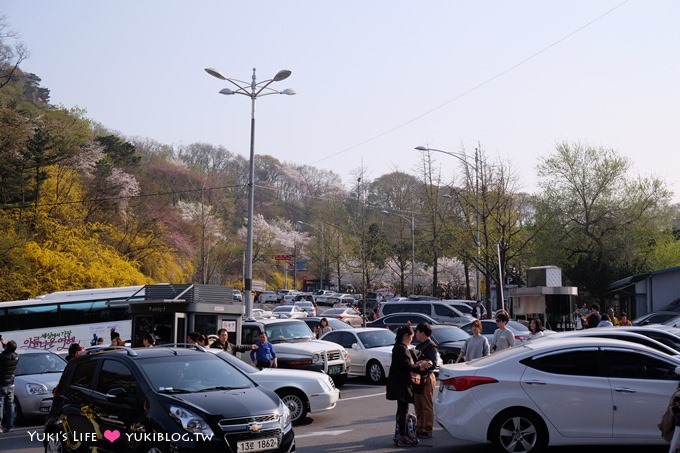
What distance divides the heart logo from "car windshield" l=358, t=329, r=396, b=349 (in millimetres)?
13378

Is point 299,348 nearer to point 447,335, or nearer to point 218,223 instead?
Answer: point 447,335

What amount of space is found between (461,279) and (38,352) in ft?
243

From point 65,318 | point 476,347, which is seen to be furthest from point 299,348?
point 65,318

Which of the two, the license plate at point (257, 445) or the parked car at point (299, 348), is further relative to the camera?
the parked car at point (299, 348)

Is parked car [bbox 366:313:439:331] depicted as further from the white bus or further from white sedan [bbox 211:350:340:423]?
white sedan [bbox 211:350:340:423]

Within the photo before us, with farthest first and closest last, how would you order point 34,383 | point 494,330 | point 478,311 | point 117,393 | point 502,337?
1. point 478,311
2. point 494,330
3. point 34,383
4. point 502,337
5. point 117,393

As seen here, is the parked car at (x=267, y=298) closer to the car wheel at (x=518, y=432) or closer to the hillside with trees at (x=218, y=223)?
the hillside with trees at (x=218, y=223)

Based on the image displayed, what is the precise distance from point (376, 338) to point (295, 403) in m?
8.72

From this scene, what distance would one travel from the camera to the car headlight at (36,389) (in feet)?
55.1

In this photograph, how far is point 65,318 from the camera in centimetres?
3228

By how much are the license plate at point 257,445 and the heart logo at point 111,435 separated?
157 cm

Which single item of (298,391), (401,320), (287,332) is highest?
(401,320)

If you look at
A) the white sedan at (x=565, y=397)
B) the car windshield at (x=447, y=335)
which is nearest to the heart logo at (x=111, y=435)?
the white sedan at (x=565, y=397)

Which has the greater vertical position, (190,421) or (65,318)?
(65,318)
